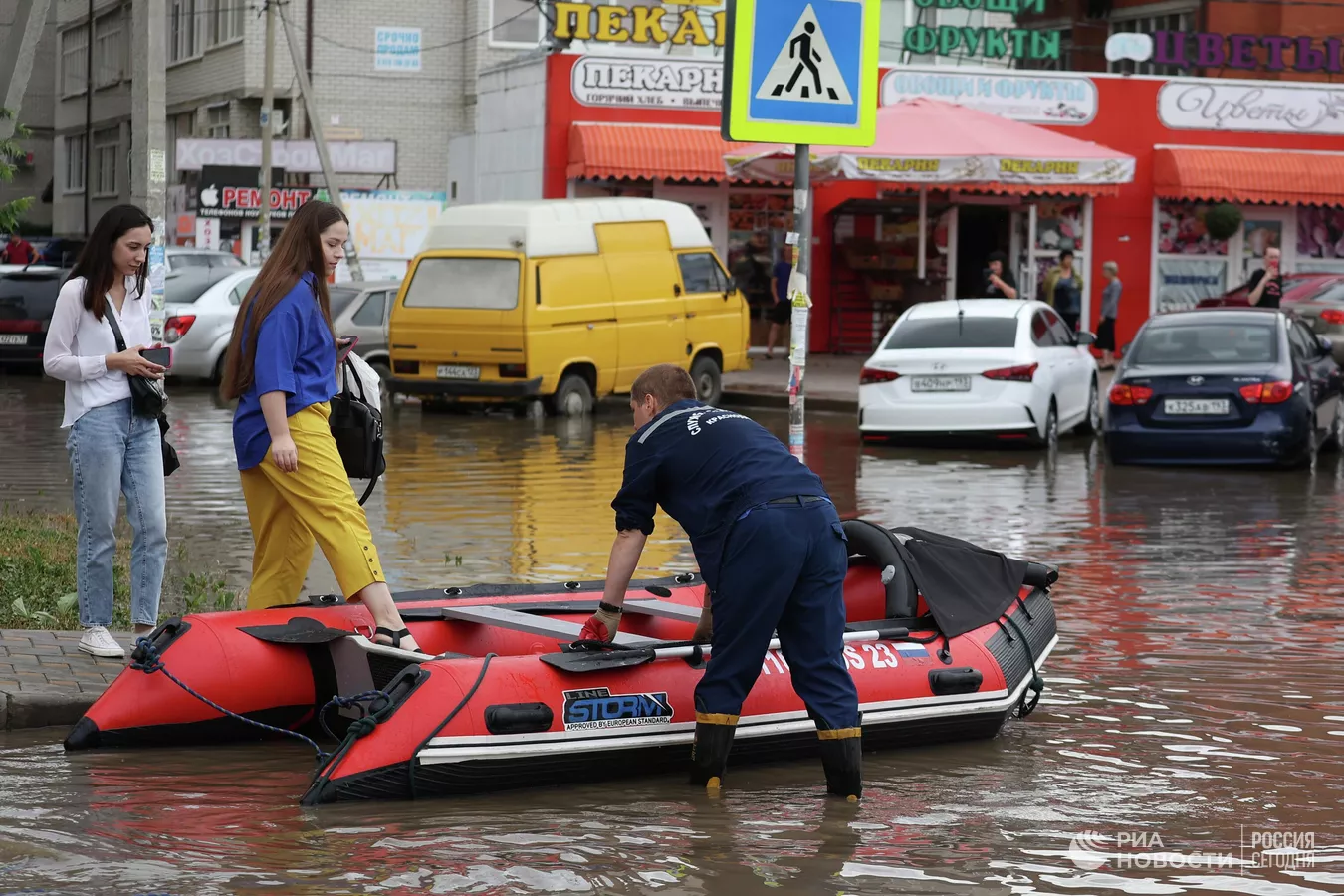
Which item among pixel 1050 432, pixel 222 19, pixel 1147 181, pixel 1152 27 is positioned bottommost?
pixel 1050 432

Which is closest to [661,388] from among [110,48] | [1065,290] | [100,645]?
[100,645]

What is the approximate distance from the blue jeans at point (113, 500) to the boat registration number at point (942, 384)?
38.1 ft

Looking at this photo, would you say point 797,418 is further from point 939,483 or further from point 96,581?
point 939,483

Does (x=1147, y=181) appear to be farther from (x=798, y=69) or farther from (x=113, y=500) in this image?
(x=113, y=500)

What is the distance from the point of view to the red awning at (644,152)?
3027 centimetres

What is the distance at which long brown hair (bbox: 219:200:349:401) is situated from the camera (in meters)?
7.25

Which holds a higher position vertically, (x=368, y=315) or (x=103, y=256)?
(x=103, y=256)

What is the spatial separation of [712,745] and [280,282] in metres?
2.32

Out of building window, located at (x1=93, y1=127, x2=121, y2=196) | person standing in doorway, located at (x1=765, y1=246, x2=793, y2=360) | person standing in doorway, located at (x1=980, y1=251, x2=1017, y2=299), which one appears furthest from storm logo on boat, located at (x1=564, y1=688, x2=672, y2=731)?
building window, located at (x1=93, y1=127, x2=121, y2=196)

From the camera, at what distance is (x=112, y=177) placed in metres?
56.6

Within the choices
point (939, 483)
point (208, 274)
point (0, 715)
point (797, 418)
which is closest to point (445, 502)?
point (939, 483)

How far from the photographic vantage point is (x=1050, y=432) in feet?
62.7

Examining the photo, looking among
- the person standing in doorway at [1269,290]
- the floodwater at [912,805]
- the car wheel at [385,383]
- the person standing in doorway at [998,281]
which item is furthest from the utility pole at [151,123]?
the person standing in doorway at [1269,290]

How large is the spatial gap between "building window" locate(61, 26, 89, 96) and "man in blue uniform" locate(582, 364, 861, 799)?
5693 centimetres
